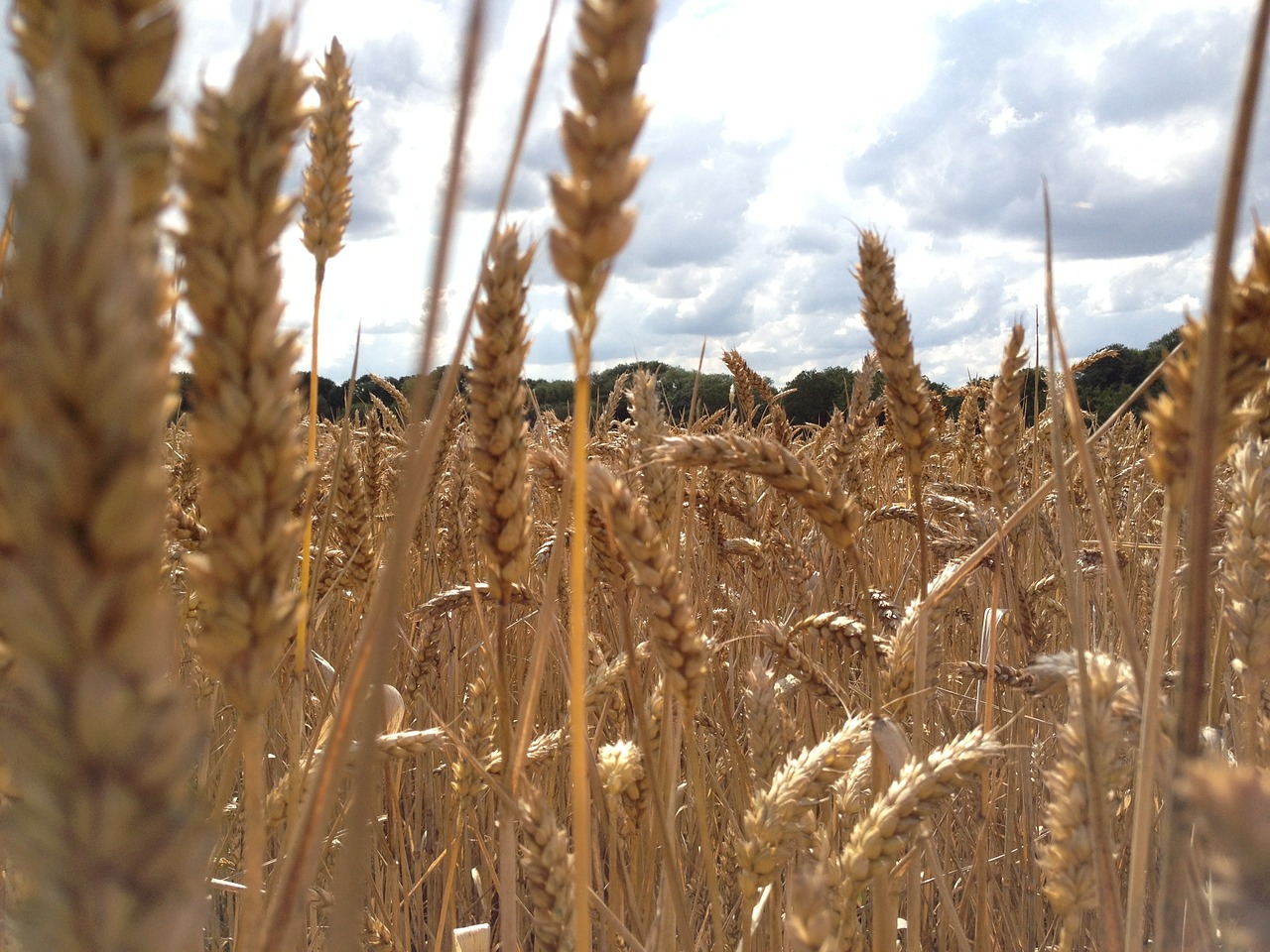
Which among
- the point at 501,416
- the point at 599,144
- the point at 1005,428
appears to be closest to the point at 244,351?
the point at 599,144

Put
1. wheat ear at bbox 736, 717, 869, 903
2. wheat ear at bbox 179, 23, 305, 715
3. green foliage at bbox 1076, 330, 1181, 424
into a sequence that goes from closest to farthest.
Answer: wheat ear at bbox 179, 23, 305, 715, wheat ear at bbox 736, 717, 869, 903, green foliage at bbox 1076, 330, 1181, 424

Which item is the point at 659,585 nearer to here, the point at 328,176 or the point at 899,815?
the point at 899,815

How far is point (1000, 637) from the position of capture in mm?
3148

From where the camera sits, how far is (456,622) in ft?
9.06

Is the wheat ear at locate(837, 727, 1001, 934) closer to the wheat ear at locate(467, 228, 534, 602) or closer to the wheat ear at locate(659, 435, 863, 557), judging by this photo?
the wheat ear at locate(659, 435, 863, 557)

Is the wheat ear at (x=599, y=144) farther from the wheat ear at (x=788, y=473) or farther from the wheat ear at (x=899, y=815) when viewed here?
the wheat ear at (x=899, y=815)

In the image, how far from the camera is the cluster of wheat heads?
0.93 ft

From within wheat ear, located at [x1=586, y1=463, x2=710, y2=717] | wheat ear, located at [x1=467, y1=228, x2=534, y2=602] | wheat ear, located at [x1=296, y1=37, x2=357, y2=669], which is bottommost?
wheat ear, located at [x1=586, y1=463, x2=710, y2=717]

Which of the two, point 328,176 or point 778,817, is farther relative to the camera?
point 328,176

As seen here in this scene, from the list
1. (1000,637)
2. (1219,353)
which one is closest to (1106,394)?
(1000,637)

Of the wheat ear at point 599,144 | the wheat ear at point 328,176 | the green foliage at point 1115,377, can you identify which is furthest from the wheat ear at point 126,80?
the green foliage at point 1115,377

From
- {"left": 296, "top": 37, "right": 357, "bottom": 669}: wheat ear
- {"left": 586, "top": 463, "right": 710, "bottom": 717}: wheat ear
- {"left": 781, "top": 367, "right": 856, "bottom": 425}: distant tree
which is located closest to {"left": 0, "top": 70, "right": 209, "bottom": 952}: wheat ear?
{"left": 586, "top": 463, "right": 710, "bottom": 717}: wheat ear

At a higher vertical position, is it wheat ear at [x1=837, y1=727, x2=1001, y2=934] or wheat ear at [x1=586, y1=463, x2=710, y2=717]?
wheat ear at [x1=586, y1=463, x2=710, y2=717]

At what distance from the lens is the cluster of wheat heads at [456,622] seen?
28cm
